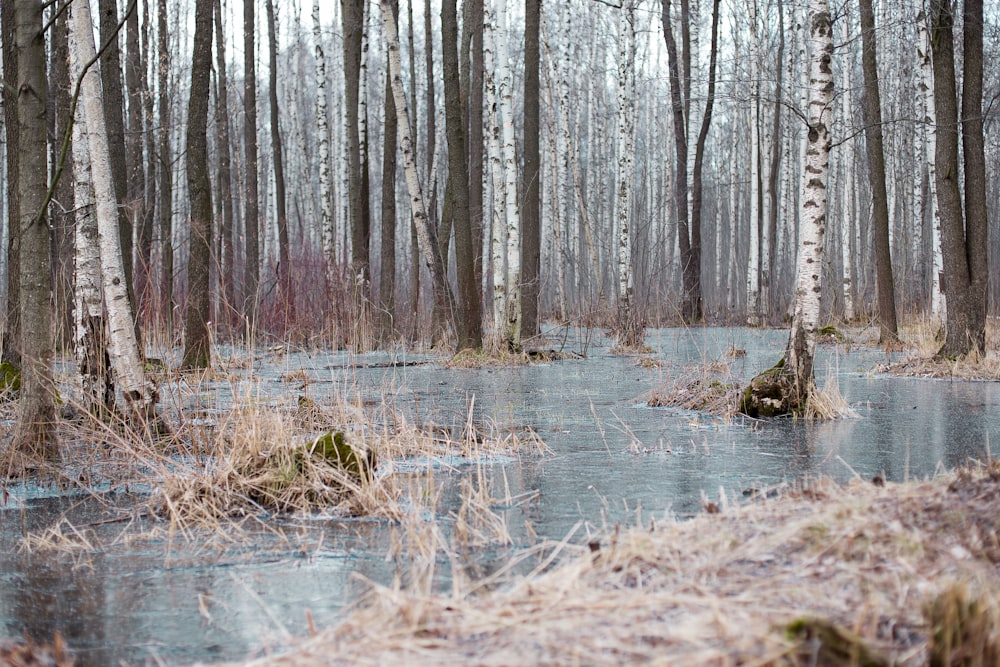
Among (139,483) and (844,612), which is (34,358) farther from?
(844,612)

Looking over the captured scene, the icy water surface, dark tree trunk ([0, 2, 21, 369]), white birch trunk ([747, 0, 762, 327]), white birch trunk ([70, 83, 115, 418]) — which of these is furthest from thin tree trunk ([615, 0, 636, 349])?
white birch trunk ([70, 83, 115, 418])

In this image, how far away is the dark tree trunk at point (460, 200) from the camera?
13281 mm

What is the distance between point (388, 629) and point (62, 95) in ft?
33.5

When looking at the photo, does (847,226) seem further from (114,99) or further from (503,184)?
(114,99)

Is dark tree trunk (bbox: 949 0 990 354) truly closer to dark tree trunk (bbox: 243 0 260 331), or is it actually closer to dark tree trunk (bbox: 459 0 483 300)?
dark tree trunk (bbox: 459 0 483 300)

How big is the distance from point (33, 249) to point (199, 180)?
560 cm

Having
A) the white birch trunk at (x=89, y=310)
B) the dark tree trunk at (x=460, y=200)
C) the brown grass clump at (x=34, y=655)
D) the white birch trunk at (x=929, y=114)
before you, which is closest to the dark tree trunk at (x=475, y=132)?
the dark tree trunk at (x=460, y=200)

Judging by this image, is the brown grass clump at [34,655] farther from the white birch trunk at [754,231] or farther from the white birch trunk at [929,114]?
the white birch trunk at [754,231]

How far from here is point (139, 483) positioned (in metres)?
5.52

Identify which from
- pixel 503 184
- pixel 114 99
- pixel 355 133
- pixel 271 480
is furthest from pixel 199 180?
pixel 271 480

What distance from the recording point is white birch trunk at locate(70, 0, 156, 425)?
6180mm

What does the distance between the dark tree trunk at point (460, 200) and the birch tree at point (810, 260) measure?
598 centimetres

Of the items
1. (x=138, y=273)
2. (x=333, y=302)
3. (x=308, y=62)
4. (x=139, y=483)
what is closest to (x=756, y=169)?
(x=333, y=302)

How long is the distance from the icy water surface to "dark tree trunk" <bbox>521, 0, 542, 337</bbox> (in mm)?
6133
